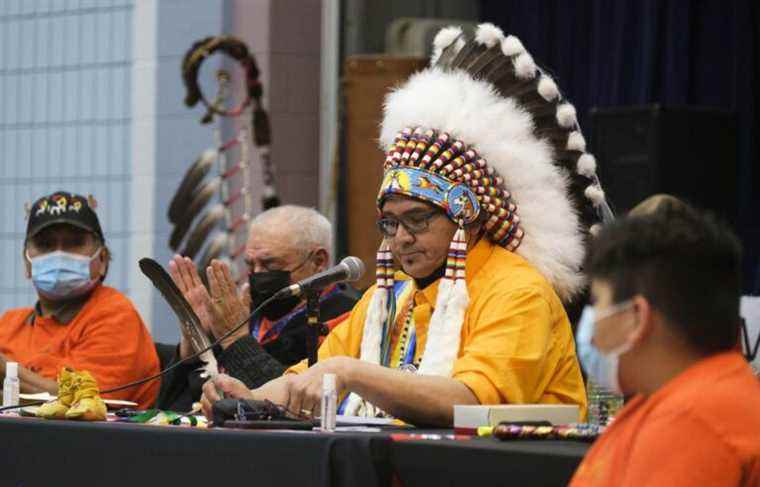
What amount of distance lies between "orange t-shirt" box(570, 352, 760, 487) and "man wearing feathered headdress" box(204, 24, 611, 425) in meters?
Answer: 1.31

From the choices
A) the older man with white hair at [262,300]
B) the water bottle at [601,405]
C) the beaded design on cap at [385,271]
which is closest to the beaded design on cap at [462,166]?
the beaded design on cap at [385,271]

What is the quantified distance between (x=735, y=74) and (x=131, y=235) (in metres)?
3.02

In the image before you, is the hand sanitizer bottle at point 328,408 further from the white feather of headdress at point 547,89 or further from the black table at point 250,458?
the white feather of headdress at point 547,89

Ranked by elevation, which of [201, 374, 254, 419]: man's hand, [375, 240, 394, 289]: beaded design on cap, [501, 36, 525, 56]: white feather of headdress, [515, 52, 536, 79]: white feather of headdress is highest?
[501, 36, 525, 56]: white feather of headdress

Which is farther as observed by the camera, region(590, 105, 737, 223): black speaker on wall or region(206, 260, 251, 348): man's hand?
region(590, 105, 737, 223): black speaker on wall

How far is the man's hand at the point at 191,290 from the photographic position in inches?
177

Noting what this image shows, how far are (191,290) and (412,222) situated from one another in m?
1.06

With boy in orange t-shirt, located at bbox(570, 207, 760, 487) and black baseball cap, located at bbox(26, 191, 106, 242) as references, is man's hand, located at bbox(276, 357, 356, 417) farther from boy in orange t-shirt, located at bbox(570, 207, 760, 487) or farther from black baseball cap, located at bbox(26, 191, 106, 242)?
black baseball cap, located at bbox(26, 191, 106, 242)

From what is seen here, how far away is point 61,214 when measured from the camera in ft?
16.4


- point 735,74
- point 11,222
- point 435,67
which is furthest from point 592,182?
point 11,222

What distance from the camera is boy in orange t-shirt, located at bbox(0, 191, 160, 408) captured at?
4.88m

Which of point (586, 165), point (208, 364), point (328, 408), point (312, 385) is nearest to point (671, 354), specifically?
point (328, 408)

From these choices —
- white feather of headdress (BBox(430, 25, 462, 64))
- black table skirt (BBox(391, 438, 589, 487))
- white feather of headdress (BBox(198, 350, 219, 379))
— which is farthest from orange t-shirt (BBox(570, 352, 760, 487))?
white feather of headdress (BBox(198, 350, 219, 379))

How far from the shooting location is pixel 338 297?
4.87 m
